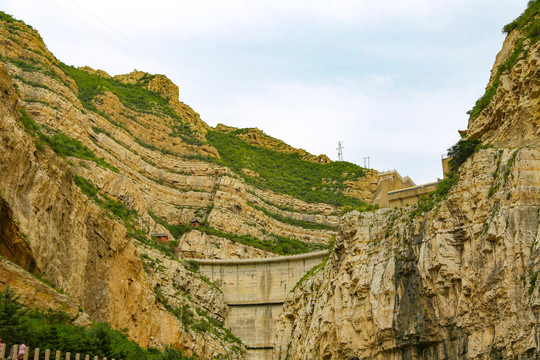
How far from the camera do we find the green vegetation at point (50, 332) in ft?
82.0

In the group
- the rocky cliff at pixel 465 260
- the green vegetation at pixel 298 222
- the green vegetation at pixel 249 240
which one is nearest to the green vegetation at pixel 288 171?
the green vegetation at pixel 298 222

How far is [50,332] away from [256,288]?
4399 cm

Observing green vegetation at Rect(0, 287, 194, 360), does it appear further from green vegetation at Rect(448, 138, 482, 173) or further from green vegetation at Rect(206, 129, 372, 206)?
green vegetation at Rect(206, 129, 372, 206)

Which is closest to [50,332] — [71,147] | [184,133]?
[71,147]

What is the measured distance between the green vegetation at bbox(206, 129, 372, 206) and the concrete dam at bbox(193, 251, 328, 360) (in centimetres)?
2608

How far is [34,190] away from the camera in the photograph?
37.2 meters

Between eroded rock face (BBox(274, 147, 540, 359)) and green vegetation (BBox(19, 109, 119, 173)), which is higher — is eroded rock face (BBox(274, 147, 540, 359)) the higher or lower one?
the lower one

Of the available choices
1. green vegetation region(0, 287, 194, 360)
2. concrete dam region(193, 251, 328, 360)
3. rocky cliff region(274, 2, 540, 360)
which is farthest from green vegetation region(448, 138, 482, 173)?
concrete dam region(193, 251, 328, 360)

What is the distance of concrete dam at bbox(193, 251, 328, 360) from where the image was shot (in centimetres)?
6788

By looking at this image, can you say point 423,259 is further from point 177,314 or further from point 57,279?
point 177,314

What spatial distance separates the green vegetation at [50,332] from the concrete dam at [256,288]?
34.3 m

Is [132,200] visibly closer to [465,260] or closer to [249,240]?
[249,240]

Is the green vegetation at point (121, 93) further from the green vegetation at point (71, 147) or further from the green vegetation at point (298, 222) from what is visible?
the green vegetation at point (298, 222)

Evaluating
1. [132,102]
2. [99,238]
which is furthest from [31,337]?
[132,102]
